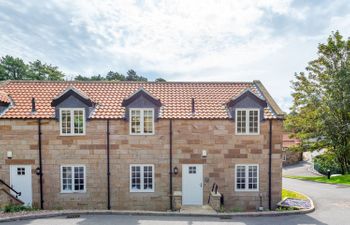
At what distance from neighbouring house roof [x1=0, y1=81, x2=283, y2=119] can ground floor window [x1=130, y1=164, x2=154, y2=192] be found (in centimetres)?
350

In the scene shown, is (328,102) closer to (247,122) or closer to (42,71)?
(247,122)

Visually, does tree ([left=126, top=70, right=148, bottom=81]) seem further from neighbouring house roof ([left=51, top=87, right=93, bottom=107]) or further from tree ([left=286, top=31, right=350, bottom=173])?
neighbouring house roof ([left=51, top=87, right=93, bottom=107])

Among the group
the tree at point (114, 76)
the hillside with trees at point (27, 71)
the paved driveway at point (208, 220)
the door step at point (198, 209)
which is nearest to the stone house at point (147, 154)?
the door step at point (198, 209)

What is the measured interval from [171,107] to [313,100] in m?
21.2

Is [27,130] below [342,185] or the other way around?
the other way around

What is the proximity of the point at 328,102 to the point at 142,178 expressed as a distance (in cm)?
2372

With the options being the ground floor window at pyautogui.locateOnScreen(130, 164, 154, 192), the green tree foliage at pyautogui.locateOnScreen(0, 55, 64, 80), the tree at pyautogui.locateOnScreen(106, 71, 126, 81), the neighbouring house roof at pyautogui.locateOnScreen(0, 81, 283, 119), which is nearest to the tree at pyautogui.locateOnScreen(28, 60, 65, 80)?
the green tree foliage at pyautogui.locateOnScreen(0, 55, 64, 80)

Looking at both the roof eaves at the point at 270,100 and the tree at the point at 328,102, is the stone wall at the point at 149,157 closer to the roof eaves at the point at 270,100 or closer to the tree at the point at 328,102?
the roof eaves at the point at 270,100

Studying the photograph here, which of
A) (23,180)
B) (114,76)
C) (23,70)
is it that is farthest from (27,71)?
(23,180)

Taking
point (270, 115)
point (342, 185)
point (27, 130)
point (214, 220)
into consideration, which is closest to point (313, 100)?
point (342, 185)

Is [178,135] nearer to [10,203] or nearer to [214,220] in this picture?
[214,220]

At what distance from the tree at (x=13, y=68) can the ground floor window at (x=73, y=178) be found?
5702 cm

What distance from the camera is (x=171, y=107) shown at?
16.0 m

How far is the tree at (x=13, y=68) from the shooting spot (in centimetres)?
5967
